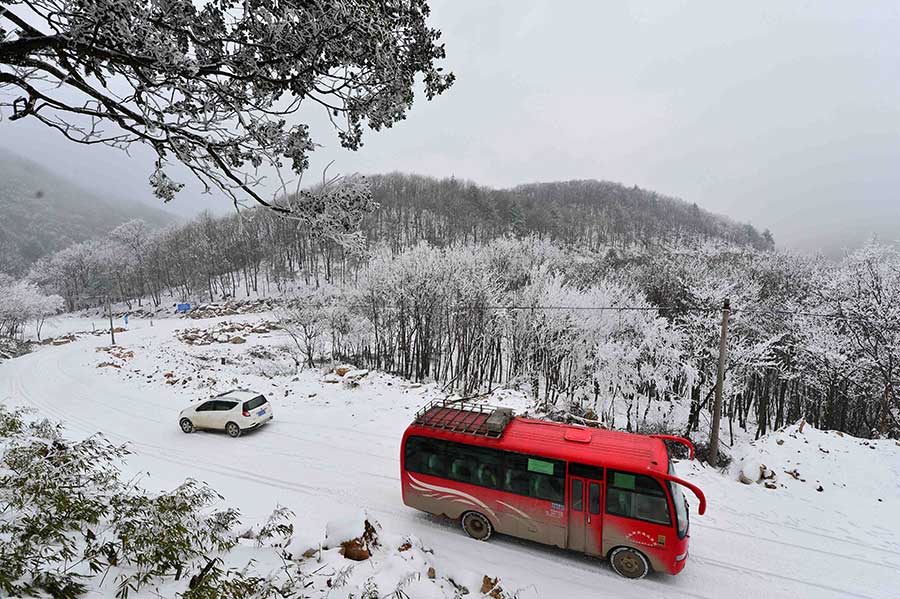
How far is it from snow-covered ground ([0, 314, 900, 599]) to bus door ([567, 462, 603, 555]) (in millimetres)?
564

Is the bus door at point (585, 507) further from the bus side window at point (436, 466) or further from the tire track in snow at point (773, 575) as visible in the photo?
the bus side window at point (436, 466)

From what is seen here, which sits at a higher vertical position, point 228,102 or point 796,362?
point 228,102

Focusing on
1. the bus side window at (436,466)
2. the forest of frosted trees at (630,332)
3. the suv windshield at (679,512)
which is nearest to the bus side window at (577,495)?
the suv windshield at (679,512)

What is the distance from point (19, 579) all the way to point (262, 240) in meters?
81.0

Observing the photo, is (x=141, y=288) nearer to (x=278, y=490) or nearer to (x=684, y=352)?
(x=278, y=490)

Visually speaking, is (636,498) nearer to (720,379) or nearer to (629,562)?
(629,562)

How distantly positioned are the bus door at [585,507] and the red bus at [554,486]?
0.7 inches

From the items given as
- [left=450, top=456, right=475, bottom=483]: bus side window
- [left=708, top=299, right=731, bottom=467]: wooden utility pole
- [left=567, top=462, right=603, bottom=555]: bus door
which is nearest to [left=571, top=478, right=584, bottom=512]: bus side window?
[left=567, top=462, right=603, bottom=555]: bus door

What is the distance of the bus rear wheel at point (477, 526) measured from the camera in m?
8.33

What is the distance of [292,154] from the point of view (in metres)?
4.72

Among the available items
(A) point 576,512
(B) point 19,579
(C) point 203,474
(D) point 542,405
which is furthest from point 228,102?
(D) point 542,405

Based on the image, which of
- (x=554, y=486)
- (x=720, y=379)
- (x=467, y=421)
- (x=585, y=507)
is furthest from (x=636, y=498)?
(x=720, y=379)

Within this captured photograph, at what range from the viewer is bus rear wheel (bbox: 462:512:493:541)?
8.33 meters

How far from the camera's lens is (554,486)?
24.9 ft
